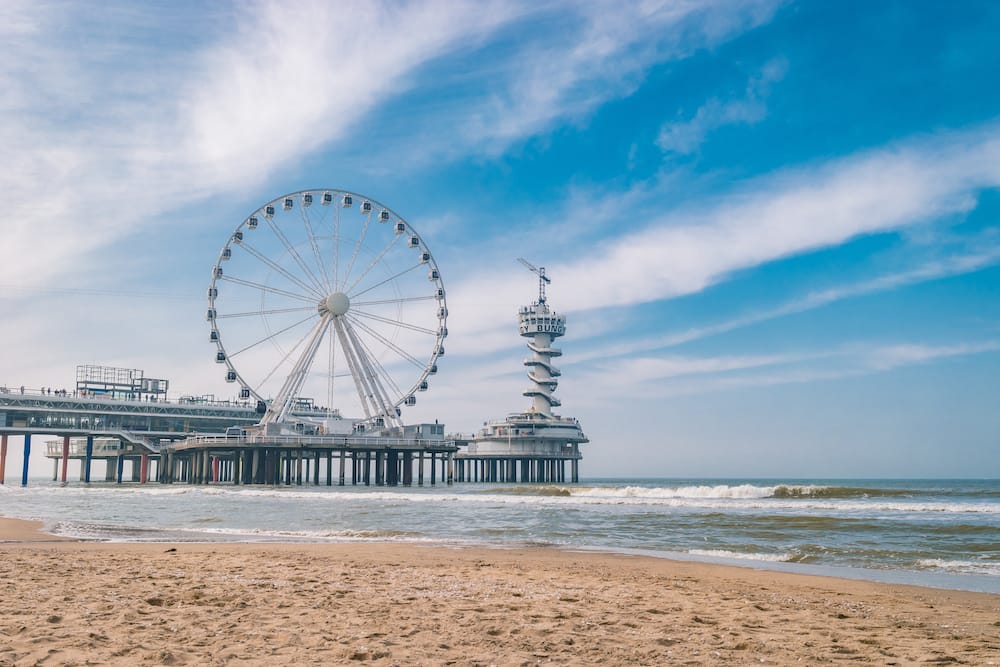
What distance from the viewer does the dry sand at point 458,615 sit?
601cm

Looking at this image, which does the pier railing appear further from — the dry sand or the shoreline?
the dry sand

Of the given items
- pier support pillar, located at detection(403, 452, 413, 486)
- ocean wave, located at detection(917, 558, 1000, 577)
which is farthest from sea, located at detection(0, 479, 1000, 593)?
pier support pillar, located at detection(403, 452, 413, 486)

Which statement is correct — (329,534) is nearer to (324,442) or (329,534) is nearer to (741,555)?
(741,555)

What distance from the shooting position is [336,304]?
56312mm

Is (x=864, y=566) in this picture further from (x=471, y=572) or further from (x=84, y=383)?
(x=84, y=383)

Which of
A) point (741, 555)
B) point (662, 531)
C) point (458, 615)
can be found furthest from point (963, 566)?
point (458, 615)

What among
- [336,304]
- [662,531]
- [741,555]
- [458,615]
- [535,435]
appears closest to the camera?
[458,615]

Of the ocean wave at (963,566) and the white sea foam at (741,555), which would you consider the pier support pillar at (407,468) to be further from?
the ocean wave at (963,566)

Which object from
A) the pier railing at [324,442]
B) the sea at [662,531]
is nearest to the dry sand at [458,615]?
the sea at [662,531]

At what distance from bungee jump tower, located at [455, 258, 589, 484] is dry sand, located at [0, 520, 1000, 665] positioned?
8786cm

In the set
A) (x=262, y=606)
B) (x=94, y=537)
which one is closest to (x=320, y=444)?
(x=94, y=537)

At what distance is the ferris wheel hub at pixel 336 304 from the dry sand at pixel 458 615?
44.6 metres

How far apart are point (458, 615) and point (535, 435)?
303ft

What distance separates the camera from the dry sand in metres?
6.01
